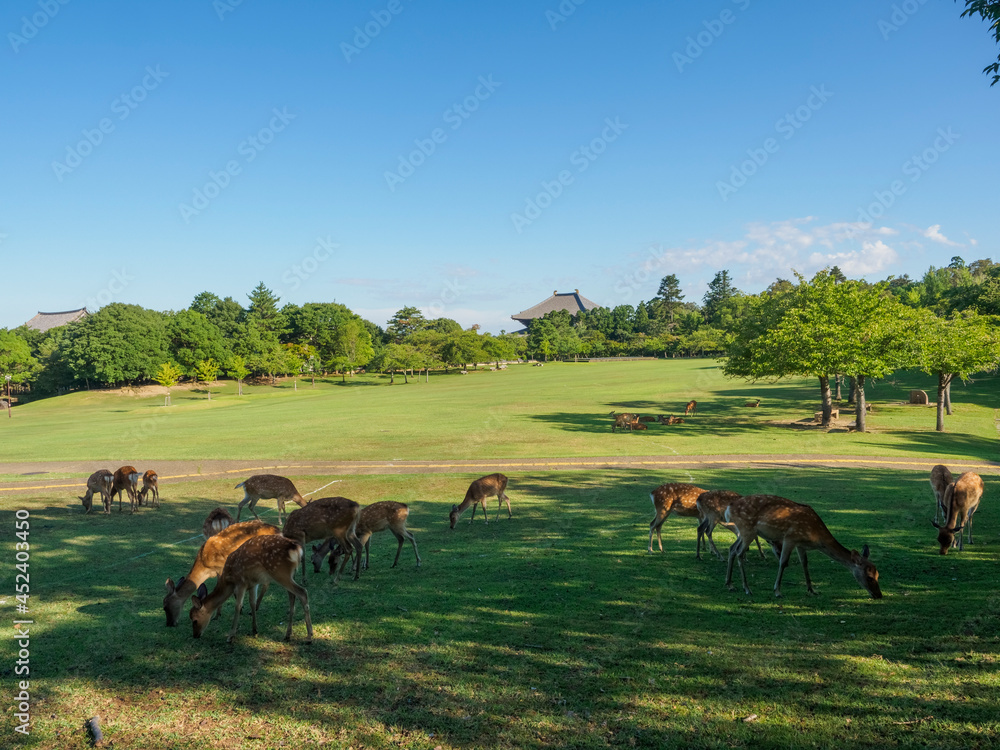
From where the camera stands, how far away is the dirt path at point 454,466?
23453 millimetres

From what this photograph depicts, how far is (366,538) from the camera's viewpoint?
11211 millimetres

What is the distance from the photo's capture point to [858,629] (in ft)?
24.0

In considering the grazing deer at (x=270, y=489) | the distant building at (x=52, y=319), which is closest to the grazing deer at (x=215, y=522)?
the grazing deer at (x=270, y=489)

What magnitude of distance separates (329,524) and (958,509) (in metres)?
11.8

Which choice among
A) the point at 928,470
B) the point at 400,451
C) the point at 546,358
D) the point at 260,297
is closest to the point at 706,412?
the point at 928,470

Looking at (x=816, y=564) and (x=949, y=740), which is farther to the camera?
(x=816, y=564)

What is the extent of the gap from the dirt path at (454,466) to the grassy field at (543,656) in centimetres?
1207

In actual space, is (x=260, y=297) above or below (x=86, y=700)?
above

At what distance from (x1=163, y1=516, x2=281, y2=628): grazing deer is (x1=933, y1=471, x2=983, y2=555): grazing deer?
11.9 m

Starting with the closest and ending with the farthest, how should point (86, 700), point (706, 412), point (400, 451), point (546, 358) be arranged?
point (86, 700)
point (400, 451)
point (706, 412)
point (546, 358)

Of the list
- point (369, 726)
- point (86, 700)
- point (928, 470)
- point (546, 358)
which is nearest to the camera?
point (369, 726)

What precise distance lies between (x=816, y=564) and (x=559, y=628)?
5.40 metres

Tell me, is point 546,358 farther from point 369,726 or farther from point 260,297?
point 369,726

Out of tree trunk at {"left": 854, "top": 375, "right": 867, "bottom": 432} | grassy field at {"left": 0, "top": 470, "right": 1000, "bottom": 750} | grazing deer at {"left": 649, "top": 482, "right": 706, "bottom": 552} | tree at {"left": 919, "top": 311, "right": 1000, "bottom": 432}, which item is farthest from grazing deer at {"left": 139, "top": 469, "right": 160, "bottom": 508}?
tree at {"left": 919, "top": 311, "right": 1000, "bottom": 432}
